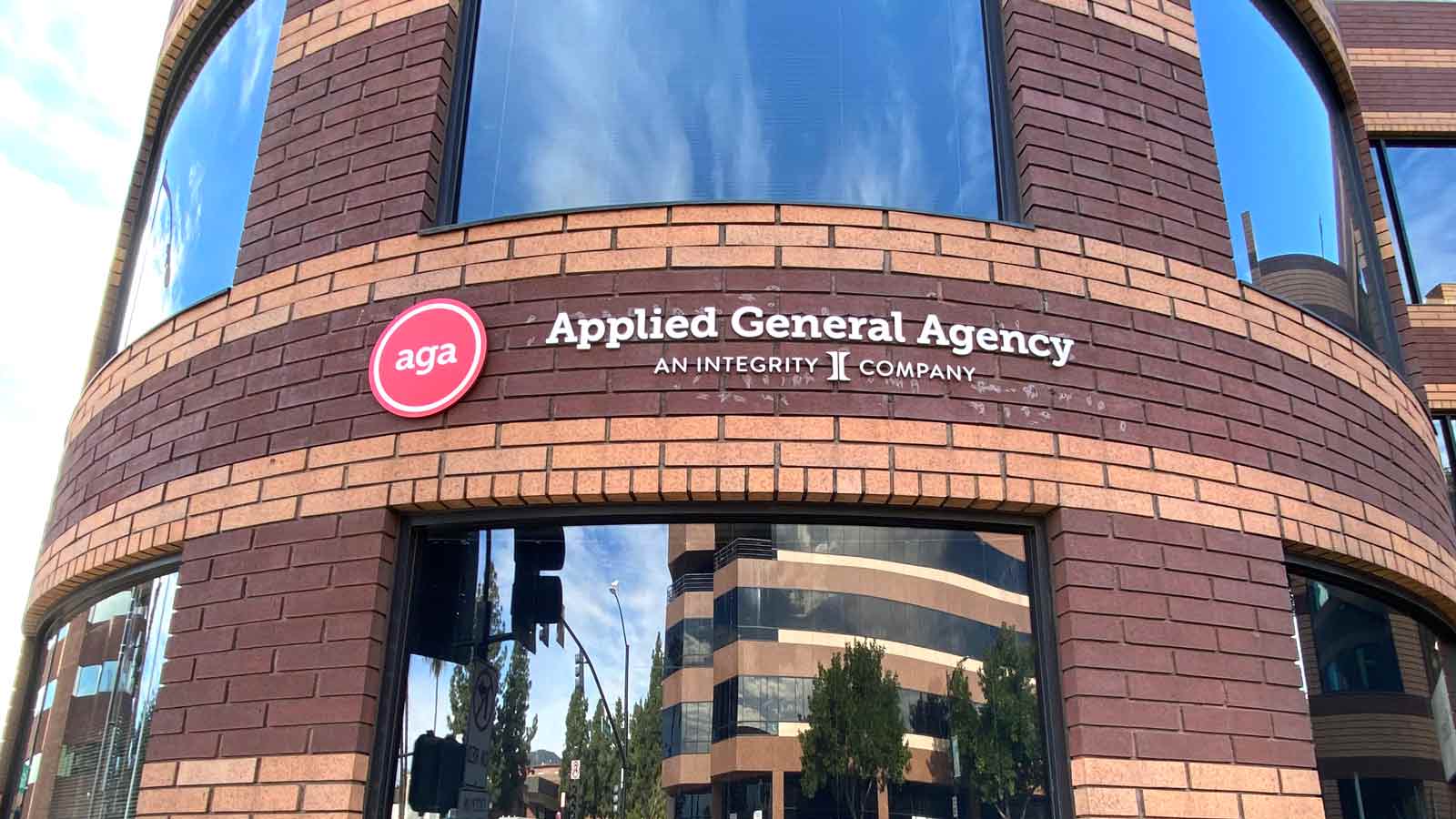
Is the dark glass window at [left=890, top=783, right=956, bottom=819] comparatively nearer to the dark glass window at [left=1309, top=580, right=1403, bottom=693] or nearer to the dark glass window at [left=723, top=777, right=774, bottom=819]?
the dark glass window at [left=723, top=777, right=774, bottom=819]

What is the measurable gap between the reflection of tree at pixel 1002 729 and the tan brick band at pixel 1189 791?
217mm

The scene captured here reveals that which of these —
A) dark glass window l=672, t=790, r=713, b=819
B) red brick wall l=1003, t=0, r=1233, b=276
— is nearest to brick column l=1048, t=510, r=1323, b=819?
dark glass window l=672, t=790, r=713, b=819

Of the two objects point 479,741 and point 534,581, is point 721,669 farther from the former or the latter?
point 479,741

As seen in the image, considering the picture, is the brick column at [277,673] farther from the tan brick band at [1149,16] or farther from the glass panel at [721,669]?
the tan brick band at [1149,16]

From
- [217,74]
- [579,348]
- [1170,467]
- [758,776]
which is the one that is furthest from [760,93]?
[217,74]

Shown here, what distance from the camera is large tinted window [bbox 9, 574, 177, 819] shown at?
6109mm

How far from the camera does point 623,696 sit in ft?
16.8

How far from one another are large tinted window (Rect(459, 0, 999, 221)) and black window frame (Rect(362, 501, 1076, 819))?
5.58 feet

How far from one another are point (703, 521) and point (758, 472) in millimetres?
380

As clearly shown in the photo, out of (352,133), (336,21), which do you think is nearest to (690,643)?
(352,133)

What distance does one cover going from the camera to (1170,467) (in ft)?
18.1

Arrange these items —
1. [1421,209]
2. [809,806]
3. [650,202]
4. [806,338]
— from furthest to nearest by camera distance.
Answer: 1. [1421,209]
2. [650,202]
3. [806,338]
4. [809,806]

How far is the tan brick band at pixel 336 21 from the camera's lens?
259 inches

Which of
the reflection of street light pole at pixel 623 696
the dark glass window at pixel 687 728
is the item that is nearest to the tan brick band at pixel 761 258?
the reflection of street light pole at pixel 623 696
